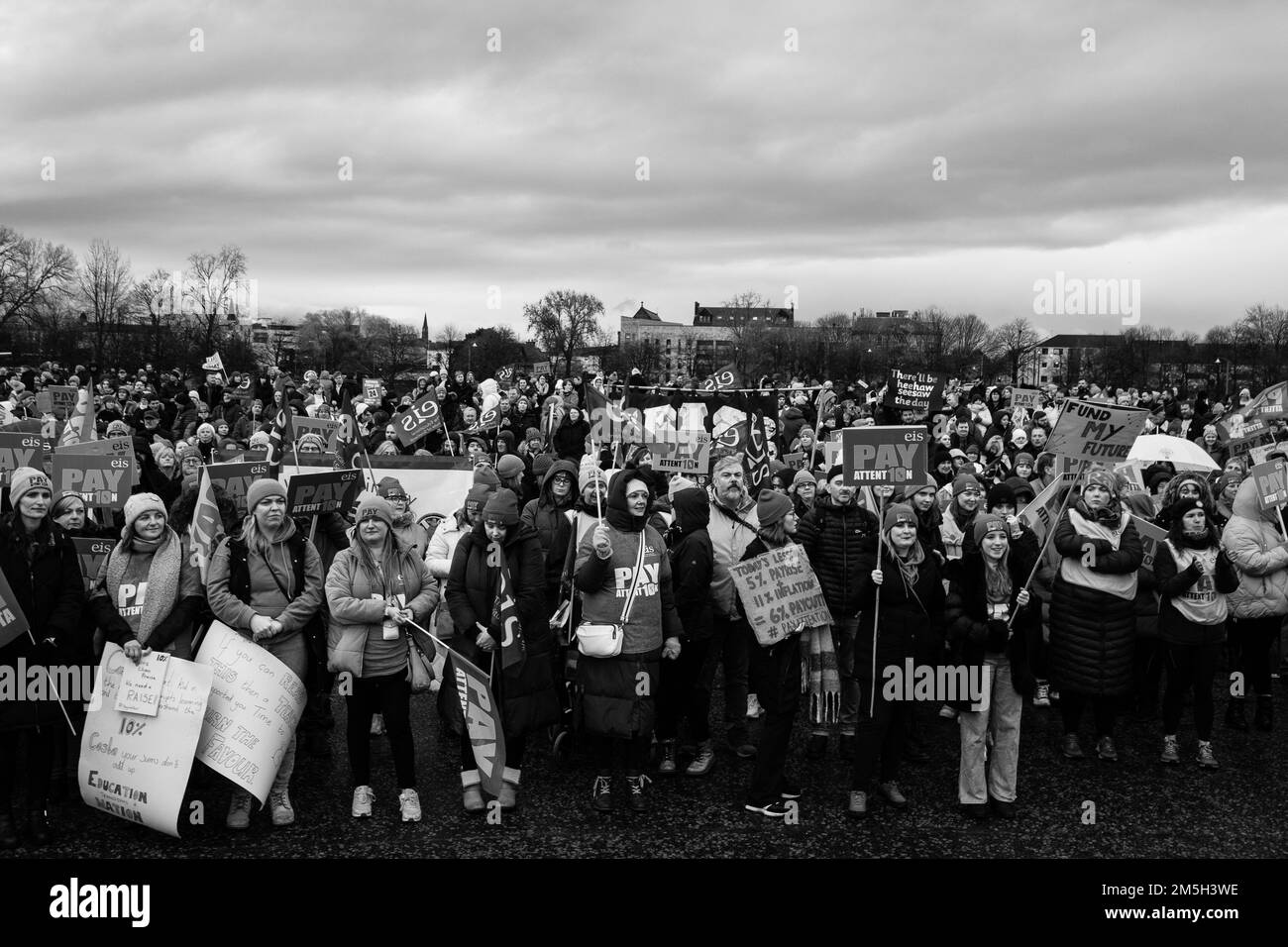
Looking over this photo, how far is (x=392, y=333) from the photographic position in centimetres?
10244

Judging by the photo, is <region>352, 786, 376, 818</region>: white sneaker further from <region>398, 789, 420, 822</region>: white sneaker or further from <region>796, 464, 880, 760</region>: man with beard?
<region>796, 464, 880, 760</region>: man with beard

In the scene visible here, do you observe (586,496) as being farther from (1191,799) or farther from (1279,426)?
(1279,426)

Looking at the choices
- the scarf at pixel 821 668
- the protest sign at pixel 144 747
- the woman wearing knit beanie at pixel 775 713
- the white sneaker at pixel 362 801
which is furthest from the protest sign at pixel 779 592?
the protest sign at pixel 144 747

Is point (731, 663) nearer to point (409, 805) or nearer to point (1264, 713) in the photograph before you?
point (409, 805)

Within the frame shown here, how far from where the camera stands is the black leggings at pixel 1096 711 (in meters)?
6.65

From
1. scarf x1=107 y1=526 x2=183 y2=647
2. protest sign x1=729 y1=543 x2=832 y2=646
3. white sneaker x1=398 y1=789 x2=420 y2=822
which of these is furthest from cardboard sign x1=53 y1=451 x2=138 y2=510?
protest sign x1=729 y1=543 x2=832 y2=646

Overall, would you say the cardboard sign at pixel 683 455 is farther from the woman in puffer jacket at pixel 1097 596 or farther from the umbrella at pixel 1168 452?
the umbrella at pixel 1168 452

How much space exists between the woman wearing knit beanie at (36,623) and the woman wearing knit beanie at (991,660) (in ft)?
16.2

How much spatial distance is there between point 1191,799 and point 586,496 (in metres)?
4.23

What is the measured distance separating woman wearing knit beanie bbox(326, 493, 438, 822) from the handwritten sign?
0.87 meters

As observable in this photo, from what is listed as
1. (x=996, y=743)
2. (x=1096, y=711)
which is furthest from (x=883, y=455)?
(x=1096, y=711)

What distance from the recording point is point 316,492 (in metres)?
6.40

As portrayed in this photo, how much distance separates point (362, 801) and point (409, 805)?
0.27m

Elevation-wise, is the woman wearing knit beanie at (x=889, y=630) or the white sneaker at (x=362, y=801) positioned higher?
the woman wearing knit beanie at (x=889, y=630)
